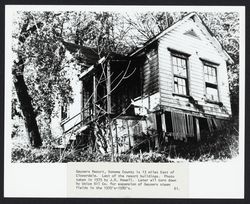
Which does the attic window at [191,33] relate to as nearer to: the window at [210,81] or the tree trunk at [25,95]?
the window at [210,81]

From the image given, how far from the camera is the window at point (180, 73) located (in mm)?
7438

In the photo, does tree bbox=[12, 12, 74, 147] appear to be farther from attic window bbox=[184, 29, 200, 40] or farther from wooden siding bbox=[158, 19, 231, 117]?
attic window bbox=[184, 29, 200, 40]

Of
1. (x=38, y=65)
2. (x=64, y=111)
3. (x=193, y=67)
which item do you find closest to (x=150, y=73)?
(x=193, y=67)

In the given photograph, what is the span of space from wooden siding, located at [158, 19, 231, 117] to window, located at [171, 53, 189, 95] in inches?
2.7

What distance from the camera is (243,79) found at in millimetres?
7238

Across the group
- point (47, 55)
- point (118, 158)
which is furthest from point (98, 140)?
point (47, 55)

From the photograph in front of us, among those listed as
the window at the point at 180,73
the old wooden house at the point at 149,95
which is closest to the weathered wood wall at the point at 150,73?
the old wooden house at the point at 149,95

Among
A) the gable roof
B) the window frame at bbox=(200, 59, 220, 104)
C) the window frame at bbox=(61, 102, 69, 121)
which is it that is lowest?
the window frame at bbox=(61, 102, 69, 121)

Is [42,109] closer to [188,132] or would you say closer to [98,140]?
[98,140]

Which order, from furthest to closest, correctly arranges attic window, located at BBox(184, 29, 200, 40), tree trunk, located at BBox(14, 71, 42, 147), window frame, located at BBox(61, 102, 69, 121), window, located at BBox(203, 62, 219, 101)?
attic window, located at BBox(184, 29, 200, 40), window, located at BBox(203, 62, 219, 101), window frame, located at BBox(61, 102, 69, 121), tree trunk, located at BBox(14, 71, 42, 147)

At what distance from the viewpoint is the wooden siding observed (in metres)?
7.36

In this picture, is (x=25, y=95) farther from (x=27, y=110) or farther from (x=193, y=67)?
(x=193, y=67)

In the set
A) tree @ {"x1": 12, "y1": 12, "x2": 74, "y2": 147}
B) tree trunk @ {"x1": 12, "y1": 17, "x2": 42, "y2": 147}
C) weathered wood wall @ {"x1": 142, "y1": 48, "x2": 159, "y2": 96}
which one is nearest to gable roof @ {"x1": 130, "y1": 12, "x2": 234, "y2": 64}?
weathered wood wall @ {"x1": 142, "y1": 48, "x2": 159, "y2": 96}
